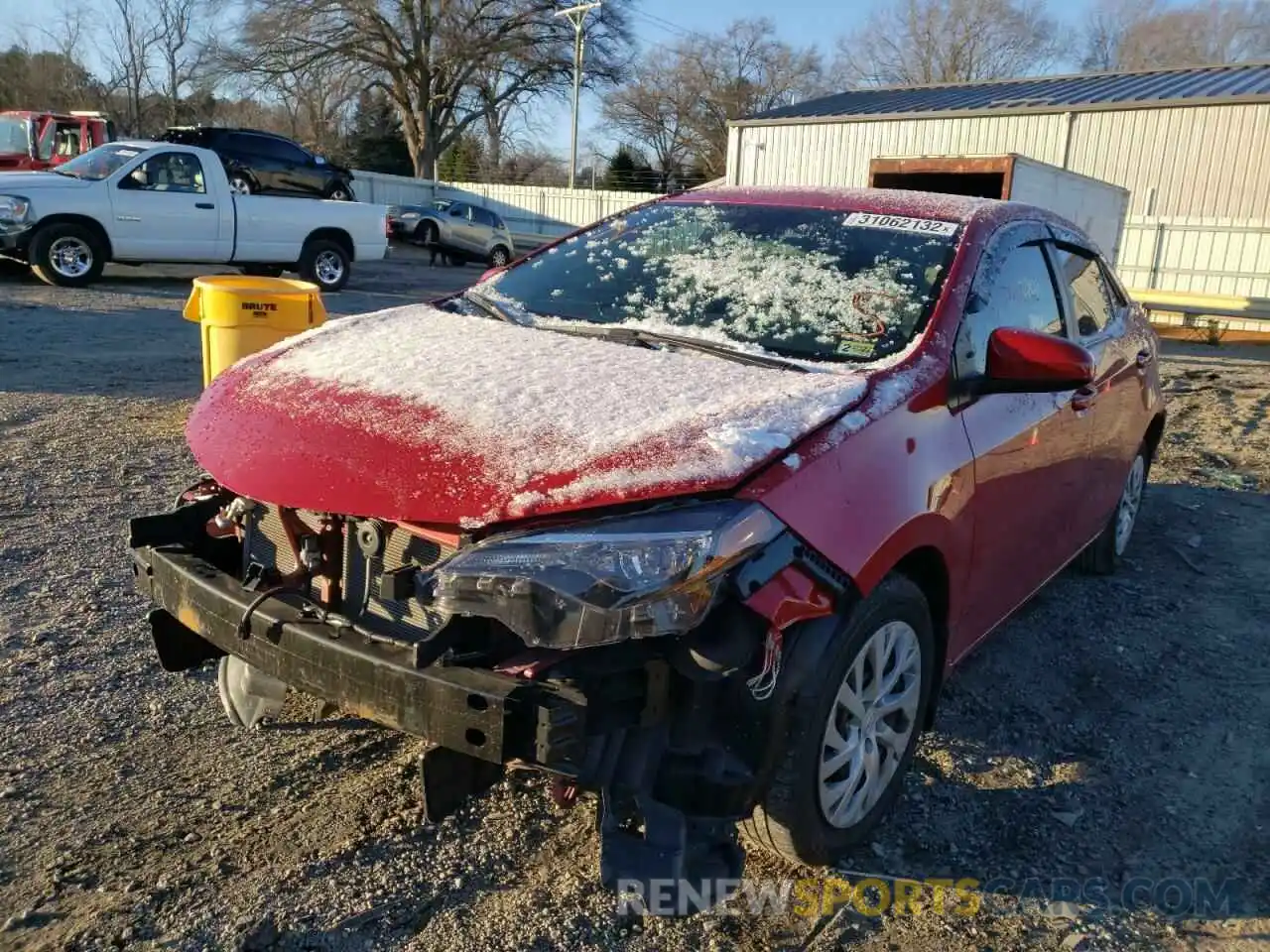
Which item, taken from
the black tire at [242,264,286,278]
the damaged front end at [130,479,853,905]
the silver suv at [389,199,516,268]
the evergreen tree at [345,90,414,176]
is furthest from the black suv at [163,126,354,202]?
the evergreen tree at [345,90,414,176]

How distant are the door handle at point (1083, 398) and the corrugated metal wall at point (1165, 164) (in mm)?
13862

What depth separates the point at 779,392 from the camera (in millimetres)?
2695

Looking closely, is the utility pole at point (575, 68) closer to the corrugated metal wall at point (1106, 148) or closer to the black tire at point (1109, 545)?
the corrugated metal wall at point (1106, 148)

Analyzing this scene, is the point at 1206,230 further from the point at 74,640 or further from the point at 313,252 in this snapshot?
the point at 74,640

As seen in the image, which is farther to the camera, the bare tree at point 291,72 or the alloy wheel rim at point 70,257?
the bare tree at point 291,72

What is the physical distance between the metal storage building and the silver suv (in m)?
6.26

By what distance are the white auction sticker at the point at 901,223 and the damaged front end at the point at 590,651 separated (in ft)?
5.34

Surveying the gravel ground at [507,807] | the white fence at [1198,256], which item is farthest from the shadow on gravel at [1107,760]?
the white fence at [1198,256]

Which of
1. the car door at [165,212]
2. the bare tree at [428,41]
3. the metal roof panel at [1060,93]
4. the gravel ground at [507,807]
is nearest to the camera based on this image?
the gravel ground at [507,807]

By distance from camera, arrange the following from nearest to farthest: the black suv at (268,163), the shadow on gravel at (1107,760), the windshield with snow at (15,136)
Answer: the shadow on gravel at (1107,760) → the windshield with snow at (15,136) → the black suv at (268,163)

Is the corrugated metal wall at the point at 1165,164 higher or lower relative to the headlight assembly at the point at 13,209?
higher

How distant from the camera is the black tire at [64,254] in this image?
1285 cm

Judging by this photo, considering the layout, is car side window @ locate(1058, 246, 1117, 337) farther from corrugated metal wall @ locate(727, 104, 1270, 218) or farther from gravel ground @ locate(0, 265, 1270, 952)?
corrugated metal wall @ locate(727, 104, 1270, 218)

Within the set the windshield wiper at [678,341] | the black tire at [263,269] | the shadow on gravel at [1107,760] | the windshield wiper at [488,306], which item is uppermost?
the windshield wiper at [488,306]
